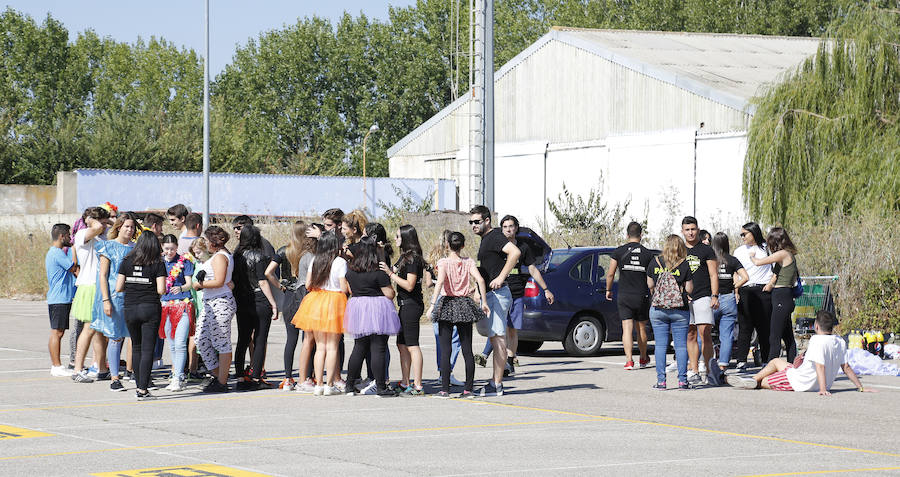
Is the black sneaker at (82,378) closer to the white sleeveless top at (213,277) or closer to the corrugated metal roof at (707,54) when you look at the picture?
the white sleeveless top at (213,277)

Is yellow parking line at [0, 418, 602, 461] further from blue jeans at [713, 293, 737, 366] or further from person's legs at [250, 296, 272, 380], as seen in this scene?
blue jeans at [713, 293, 737, 366]

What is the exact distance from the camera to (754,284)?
15.8 m

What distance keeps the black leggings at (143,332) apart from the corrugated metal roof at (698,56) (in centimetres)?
3009

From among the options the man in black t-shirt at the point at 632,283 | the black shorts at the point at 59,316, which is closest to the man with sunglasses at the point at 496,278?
the man in black t-shirt at the point at 632,283

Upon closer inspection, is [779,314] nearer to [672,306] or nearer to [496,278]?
[672,306]

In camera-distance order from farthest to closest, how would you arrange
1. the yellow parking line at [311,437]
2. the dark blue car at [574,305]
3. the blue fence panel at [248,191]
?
the blue fence panel at [248,191] < the dark blue car at [574,305] < the yellow parking line at [311,437]

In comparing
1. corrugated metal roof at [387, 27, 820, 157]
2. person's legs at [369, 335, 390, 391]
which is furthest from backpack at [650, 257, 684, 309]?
corrugated metal roof at [387, 27, 820, 157]

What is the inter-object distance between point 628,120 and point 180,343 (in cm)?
3382

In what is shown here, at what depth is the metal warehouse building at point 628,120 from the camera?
134 feet

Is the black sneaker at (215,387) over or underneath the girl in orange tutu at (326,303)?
underneath

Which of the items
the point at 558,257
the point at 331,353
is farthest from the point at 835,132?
the point at 331,353

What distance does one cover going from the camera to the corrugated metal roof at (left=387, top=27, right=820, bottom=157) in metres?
42.1

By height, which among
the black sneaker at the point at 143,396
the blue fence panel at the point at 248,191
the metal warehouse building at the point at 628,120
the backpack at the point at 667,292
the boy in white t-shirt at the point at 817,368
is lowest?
the black sneaker at the point at 143,396

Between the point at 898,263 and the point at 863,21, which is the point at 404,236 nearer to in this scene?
the point at 898,263
